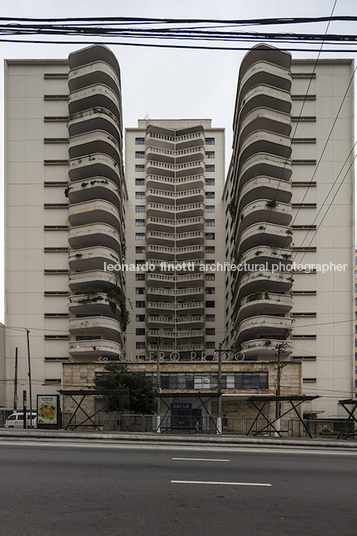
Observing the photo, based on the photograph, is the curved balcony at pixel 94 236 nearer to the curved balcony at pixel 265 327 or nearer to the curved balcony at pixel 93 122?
the curved balcony at pixel 93 122

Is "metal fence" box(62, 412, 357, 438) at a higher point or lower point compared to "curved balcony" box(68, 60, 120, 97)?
lower

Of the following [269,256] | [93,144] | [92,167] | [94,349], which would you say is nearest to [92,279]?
[94,349]

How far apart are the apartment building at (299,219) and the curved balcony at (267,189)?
11cm

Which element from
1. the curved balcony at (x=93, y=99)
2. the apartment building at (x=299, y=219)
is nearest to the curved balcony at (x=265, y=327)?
the apartment building at (x=299, y=219)

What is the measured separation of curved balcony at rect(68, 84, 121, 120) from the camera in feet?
169

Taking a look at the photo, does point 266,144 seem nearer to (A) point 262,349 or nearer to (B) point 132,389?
(A) point 262,349

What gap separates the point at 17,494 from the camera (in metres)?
8.08

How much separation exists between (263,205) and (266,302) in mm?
11001

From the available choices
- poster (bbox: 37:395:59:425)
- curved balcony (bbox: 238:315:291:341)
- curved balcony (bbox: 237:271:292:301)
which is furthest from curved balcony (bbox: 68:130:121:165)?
poster (bbox: 37:395:59:425)

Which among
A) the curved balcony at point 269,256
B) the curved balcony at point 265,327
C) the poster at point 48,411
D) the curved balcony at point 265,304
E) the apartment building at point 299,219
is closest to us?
the poster at point 48,411

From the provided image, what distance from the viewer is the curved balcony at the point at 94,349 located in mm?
46406

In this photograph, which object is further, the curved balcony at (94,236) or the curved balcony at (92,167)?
the curved balcony at (92,167)

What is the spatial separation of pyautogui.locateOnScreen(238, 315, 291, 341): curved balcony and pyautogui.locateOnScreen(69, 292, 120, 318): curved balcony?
14.4m

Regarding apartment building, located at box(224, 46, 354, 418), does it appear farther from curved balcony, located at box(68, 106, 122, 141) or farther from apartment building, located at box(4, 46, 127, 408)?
curved balcony, located at box(68, 106, 122, 141)
